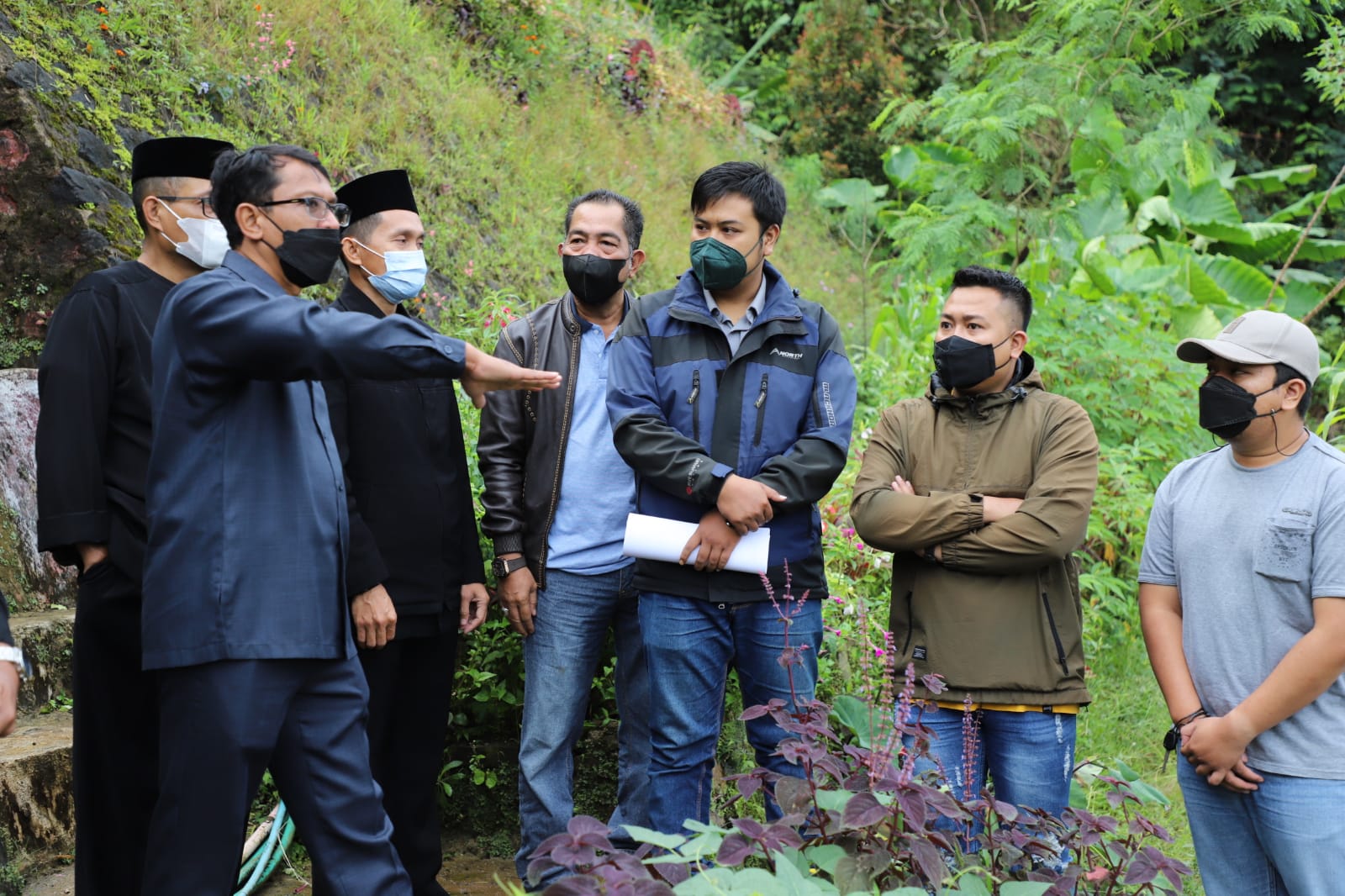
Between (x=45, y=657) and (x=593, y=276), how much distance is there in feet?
7.96

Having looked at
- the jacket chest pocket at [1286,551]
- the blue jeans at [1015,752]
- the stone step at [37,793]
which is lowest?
the stone step at [37,793]

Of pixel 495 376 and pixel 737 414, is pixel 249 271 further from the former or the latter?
pixel 737 414

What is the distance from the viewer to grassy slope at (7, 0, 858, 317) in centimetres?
613

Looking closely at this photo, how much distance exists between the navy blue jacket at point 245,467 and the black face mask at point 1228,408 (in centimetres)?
191

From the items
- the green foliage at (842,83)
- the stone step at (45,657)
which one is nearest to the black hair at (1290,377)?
the stone step at (45,657)

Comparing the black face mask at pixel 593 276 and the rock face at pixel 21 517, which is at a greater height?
the black face mask at pixel 593 276

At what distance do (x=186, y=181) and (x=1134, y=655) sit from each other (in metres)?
5.30

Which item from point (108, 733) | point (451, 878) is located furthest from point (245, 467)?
point (451, 878)

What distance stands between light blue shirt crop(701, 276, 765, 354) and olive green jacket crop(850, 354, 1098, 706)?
57 cm

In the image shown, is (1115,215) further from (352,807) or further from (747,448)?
(352,807)

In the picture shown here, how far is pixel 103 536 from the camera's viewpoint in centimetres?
311

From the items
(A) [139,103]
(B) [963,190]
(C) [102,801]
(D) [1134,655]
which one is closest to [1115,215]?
(B) [963,190]

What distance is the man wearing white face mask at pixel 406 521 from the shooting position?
3502 millimetres

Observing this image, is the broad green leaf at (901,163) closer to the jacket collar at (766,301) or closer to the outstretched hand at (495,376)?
the jacket collar at (766,301)
